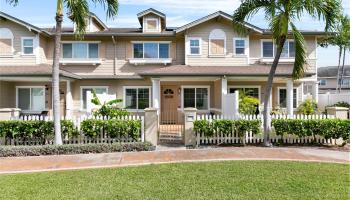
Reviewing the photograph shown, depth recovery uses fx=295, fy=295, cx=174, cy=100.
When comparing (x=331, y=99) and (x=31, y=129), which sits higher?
(x=331, y=99)

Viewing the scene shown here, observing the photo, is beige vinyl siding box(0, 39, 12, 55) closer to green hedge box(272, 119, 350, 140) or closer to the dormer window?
the dormer window

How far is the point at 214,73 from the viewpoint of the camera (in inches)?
677

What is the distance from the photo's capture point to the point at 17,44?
20.3 m

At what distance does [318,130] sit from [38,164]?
10419 millimetres

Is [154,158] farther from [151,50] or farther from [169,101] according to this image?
[151,50]

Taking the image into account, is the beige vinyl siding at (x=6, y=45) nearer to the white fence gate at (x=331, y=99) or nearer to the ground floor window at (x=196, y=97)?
the ground floor window at (x=196, y=97)

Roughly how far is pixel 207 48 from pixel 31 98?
41.5ft

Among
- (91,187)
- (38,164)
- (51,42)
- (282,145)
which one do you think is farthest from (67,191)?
(51,42)

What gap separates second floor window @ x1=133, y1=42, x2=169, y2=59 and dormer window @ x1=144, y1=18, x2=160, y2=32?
103 centimetres

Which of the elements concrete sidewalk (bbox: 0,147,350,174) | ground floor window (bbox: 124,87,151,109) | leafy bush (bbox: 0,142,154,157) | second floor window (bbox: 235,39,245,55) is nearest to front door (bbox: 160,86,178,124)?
ground floor window (bbox: 124,87,151,109)

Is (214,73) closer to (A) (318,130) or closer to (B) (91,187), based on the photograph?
(A) (318,130)

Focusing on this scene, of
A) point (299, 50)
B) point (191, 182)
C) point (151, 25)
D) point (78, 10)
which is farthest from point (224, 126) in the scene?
point (151, 25)

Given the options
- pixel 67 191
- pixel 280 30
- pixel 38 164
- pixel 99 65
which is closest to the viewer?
pixel 67 191

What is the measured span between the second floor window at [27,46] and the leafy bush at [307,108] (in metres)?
18.8
